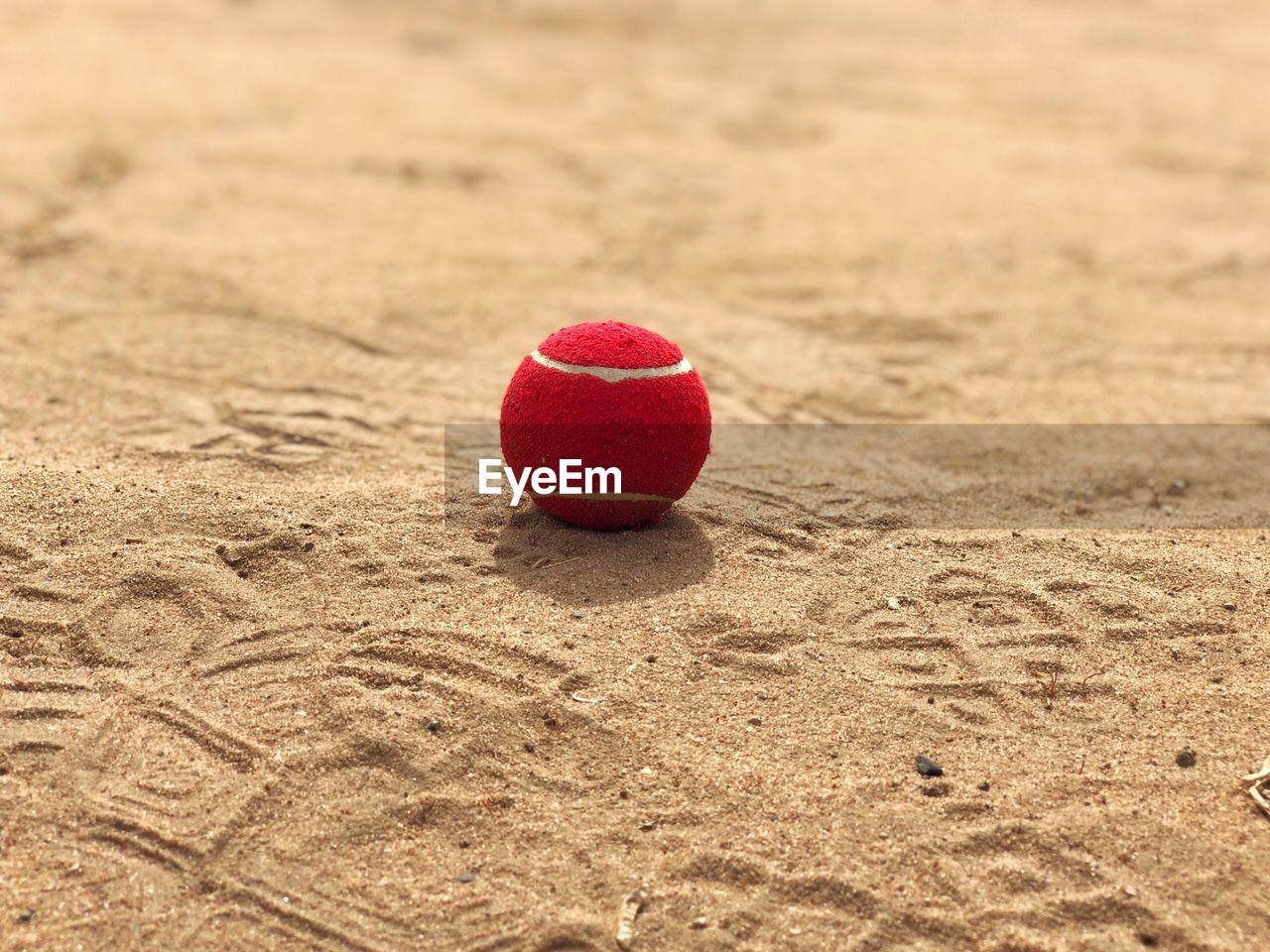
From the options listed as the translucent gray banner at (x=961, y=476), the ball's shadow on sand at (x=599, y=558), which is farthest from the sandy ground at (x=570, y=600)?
the translucent gray banner at (x=961, y=476)

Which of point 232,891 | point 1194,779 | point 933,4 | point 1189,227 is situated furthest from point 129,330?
point 933,4

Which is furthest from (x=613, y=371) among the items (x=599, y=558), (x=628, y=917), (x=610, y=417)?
(x=628, y=917)

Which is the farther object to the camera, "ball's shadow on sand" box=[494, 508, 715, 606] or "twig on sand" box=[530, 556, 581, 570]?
"twig on sand" box=[530, 556, 581, 570]

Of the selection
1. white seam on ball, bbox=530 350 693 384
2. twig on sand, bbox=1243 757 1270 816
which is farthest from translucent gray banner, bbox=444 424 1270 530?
twig on sand, bbox=1243 757 1270 816

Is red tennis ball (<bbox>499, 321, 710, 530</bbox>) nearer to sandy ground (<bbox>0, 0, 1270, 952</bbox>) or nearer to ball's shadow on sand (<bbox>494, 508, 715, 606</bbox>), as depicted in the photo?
ball's shadow on sand (<bbox>494, 508, 715, 606</bbox>)

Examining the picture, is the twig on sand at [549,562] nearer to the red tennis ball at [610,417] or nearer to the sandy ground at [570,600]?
the sandy ground at [570,600]

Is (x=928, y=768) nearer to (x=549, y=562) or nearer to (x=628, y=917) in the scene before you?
(x=628, y=917)
